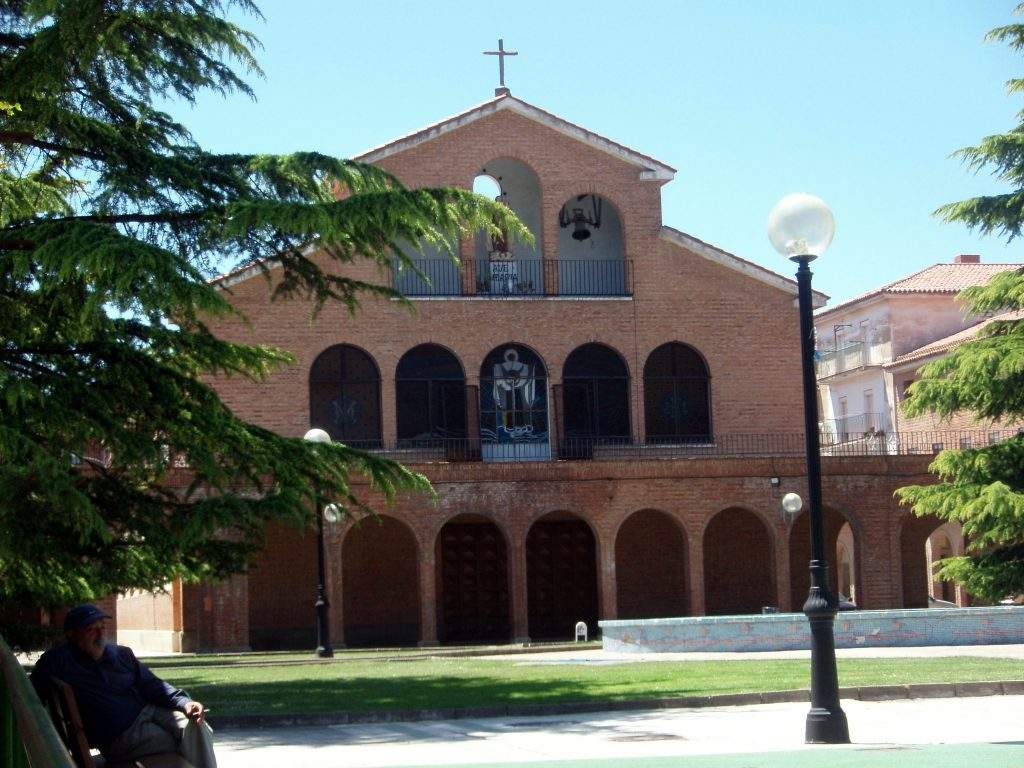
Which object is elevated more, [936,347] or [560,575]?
[936,347]

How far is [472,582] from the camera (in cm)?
3625

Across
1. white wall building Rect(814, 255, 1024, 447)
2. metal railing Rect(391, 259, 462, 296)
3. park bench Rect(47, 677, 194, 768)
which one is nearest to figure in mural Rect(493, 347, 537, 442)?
metal railing Rect(391, 259, 462, 296)

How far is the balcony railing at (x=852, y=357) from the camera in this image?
2167 inches

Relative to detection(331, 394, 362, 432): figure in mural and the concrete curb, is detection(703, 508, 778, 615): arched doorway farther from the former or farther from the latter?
the concrete curb

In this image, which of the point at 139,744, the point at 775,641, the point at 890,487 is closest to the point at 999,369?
the point at 775,641

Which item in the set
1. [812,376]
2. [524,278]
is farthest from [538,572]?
[812,376]

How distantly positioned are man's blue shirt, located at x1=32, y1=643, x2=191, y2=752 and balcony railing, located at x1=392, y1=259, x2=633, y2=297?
2843cm

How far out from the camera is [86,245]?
13.9 m

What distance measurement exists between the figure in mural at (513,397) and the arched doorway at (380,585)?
3.34m

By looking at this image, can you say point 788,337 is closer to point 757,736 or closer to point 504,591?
point 504,591

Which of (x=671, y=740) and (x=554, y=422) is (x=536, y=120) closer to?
(x=554, y=422)

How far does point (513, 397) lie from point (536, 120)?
665 centimetres

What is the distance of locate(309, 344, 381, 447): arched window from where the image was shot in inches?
1375

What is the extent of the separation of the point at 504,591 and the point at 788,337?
30.2 feet
